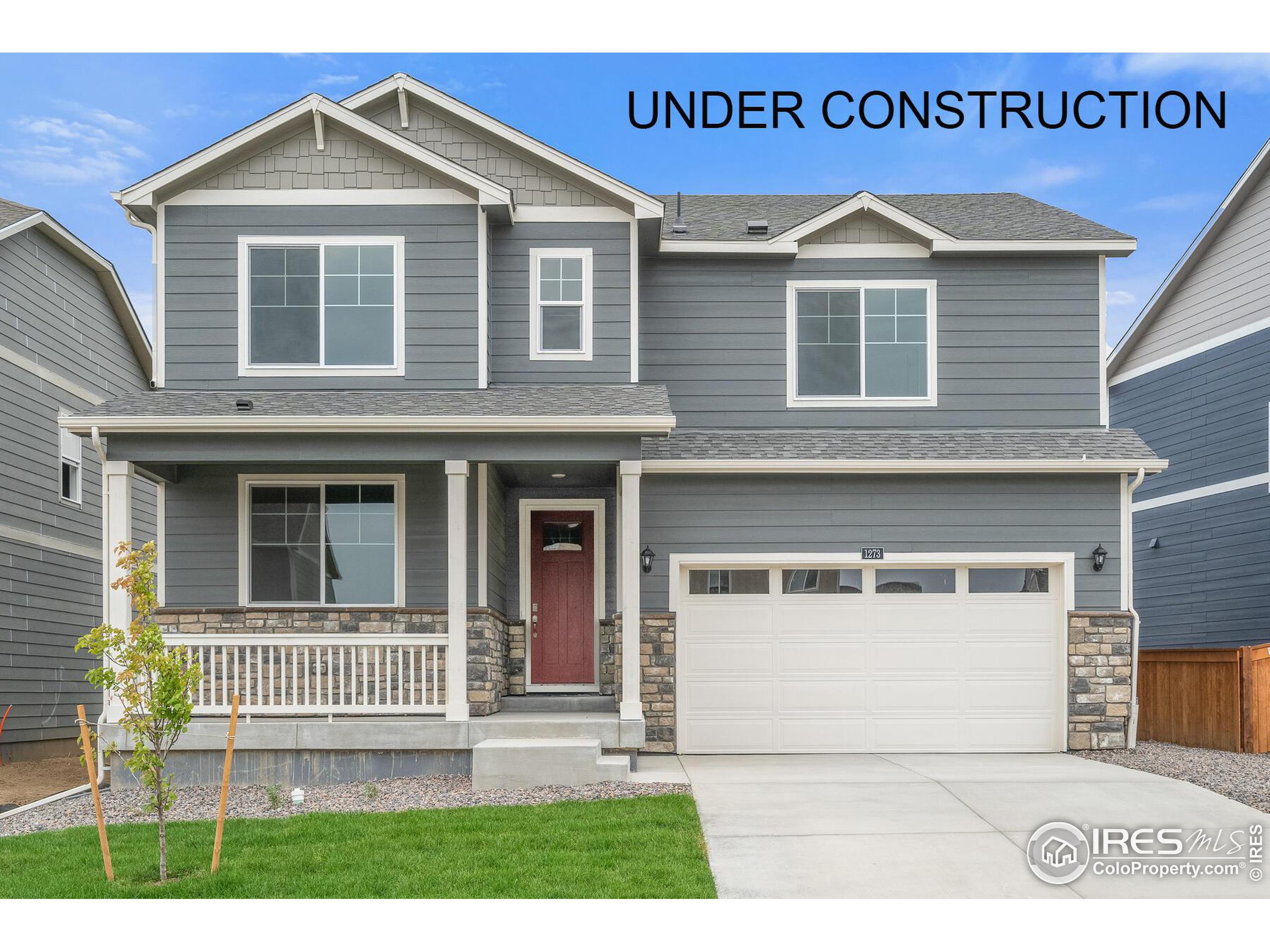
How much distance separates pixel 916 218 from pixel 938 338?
1.31 m

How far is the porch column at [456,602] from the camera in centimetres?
1074

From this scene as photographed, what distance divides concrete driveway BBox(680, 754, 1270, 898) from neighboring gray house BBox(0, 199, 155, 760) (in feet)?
28.3

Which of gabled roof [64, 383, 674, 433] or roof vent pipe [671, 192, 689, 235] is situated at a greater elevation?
roof vent pipe [671, 192, 689, 235]

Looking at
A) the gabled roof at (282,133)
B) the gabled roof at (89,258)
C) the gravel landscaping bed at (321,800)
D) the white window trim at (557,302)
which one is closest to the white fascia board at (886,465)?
the white window trim at (557,302)

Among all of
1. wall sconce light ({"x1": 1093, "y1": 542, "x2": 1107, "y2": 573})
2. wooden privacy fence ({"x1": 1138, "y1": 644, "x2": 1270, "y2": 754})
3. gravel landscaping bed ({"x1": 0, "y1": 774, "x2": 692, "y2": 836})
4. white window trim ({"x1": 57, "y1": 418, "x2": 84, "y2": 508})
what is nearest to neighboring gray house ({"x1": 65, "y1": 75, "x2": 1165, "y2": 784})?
wall sconce light ({"x1": 1093, "y1": 542, "x2": 1107, "y2": 573})

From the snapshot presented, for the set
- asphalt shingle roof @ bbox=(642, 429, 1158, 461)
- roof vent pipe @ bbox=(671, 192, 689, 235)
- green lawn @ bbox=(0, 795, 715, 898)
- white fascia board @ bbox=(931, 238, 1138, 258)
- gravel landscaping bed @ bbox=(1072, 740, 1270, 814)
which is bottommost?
gravel landscaping bed @ bbox=(1072, 740, 1270, 814)

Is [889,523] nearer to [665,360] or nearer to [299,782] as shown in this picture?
[665,360]

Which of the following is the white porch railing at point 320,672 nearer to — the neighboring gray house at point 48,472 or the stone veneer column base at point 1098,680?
the neighboring gray house at point 48,472

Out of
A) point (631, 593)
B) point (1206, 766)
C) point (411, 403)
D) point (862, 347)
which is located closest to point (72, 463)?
point (411, 403)

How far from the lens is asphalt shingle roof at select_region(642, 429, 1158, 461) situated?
1236 centimetres

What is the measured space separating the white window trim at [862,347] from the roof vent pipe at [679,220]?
1.36 m

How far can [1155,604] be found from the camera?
683 inches

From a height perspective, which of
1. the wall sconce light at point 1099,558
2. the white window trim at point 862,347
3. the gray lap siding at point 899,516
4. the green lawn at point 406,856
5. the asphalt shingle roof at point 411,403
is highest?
the white window trim at point 862,347

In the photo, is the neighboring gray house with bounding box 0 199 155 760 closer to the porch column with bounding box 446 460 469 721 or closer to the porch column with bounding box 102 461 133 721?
the porch column with bounding box 102 461 133 721
